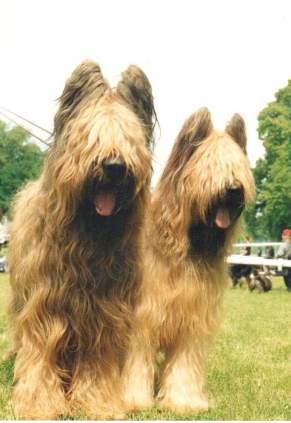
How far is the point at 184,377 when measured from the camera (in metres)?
5.38

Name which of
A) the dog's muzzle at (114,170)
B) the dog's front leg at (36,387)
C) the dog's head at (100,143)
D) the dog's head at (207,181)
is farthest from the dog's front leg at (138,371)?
the dog's muzzle at (114,170)

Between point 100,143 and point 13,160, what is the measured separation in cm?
3996

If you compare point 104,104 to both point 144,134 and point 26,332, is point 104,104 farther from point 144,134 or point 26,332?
point 26,332

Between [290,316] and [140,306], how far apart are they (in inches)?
328

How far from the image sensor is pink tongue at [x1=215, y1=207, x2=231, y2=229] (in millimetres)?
5066

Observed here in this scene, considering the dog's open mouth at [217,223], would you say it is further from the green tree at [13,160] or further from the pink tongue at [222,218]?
the green tree at [13,160]

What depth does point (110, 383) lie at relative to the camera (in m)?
5.08

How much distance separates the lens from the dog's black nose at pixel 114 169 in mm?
4305

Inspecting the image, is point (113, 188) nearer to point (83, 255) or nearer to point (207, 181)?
point (83, 255)

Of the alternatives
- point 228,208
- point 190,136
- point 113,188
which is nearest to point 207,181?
point 228,208

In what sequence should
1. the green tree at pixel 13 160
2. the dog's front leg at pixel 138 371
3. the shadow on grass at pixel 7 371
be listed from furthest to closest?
the green tree at pixel 13 160 < the shadow on grass at pixel 7 371 < the dog's front leg at pixel 138 371

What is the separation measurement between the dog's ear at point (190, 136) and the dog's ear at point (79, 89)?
0.87 metres

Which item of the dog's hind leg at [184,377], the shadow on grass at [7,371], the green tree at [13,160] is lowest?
the shadow on grass at [7,371]

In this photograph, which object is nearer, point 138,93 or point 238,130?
point 138,93
